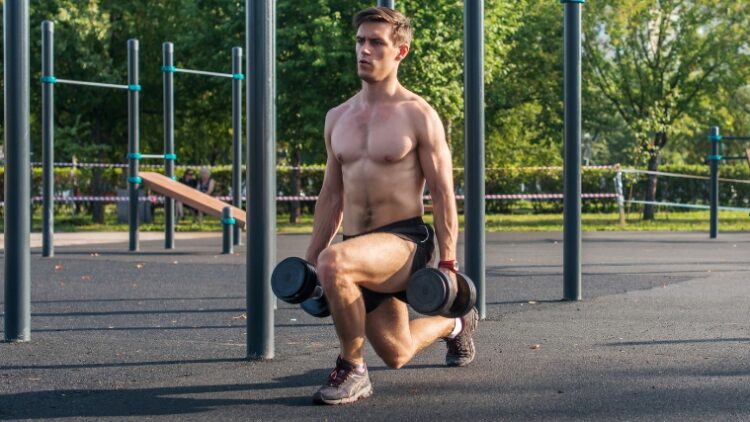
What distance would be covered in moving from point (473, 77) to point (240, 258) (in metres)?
8.17

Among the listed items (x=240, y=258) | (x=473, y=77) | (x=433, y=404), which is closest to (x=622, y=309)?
(x=473, y=77)

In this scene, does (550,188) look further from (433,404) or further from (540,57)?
(433,404)

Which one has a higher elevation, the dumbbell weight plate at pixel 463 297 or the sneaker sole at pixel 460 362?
the dumbbell weight plate at pixel 463 297

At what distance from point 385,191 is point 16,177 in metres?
3.05

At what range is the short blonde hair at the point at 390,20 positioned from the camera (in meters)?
5.86

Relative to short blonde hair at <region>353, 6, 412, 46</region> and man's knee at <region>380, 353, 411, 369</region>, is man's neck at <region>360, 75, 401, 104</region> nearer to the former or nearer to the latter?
short blonde hair at <region>353, 6, 412, 46</region>

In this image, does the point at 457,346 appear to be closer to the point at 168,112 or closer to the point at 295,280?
the point at 295,280

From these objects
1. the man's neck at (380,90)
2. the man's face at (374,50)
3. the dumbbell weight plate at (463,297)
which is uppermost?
the man's face at (374,50)

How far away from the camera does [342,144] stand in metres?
5.95

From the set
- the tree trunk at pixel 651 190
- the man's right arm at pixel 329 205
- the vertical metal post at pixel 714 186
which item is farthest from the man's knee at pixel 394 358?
the tree trunk at pixel 651 190

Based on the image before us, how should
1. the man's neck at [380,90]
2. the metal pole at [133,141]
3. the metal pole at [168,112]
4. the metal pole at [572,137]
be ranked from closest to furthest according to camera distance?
the man's neck at [380,90], the metal pole at [572,137], the metal pole at [133,141], the metal pole at [168,112]

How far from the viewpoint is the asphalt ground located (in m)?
5.46

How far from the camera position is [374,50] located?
5879mm

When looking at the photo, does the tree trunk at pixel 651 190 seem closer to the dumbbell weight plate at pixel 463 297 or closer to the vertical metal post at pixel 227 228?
the vertical metal post at pixel 227 228
